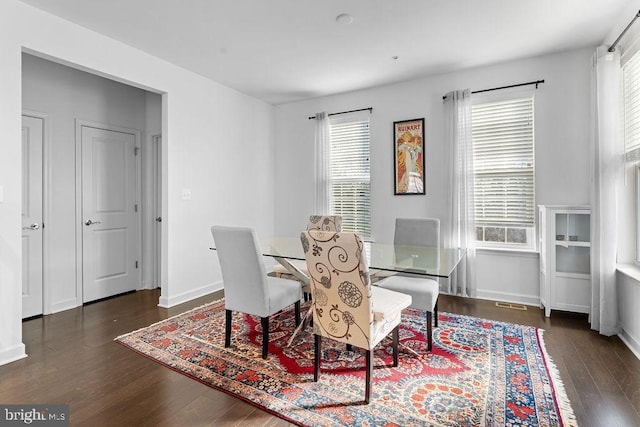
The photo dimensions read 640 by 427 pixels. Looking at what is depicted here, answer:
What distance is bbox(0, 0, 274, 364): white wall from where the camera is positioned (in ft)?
8.04

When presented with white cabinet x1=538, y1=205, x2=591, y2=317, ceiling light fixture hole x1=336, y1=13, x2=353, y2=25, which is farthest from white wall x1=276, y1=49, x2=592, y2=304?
ceiling light fixture hole x1=336, y1=13, x2=353, y2=25

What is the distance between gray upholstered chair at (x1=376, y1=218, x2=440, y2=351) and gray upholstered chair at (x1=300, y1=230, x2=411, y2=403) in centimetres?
54

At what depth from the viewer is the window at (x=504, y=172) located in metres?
3.70

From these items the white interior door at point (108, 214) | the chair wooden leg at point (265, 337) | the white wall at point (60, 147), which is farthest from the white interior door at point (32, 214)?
the chair wooden leg at point (265, 337)

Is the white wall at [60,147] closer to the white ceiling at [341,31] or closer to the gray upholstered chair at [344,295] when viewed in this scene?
the white ceiling at [341,31]

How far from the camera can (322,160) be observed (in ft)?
15.9

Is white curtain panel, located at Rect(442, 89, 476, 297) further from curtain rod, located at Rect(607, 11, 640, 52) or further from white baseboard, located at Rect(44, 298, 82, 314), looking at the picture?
white baseboard, located at Rect(44, 298, 82, 314)

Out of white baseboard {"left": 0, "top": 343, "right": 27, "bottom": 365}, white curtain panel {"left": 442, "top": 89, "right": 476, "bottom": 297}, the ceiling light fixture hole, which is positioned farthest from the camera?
white curtain panel {"left": 442, "top": 89, "right": 476, "bottom": 297}

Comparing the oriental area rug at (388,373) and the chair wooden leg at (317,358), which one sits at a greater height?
the chair wooden leg at (317,358)

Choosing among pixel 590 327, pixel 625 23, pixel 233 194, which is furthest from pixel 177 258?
pixel 625 23

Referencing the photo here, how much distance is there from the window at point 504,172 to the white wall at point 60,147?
4.55 m

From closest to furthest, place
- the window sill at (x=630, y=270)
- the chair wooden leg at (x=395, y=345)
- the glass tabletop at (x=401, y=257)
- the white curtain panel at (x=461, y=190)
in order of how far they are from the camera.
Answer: the glass tabletop at (x=401, y=257) < the chair wooden leg at (x=395, y=345) < the window sill at (x=630, y=270) < the white curtain panel at (x=461, y=190)

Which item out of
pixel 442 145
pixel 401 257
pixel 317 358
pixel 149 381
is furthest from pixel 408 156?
pixel 149 381

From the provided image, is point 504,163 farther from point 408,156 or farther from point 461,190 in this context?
point 408,156
